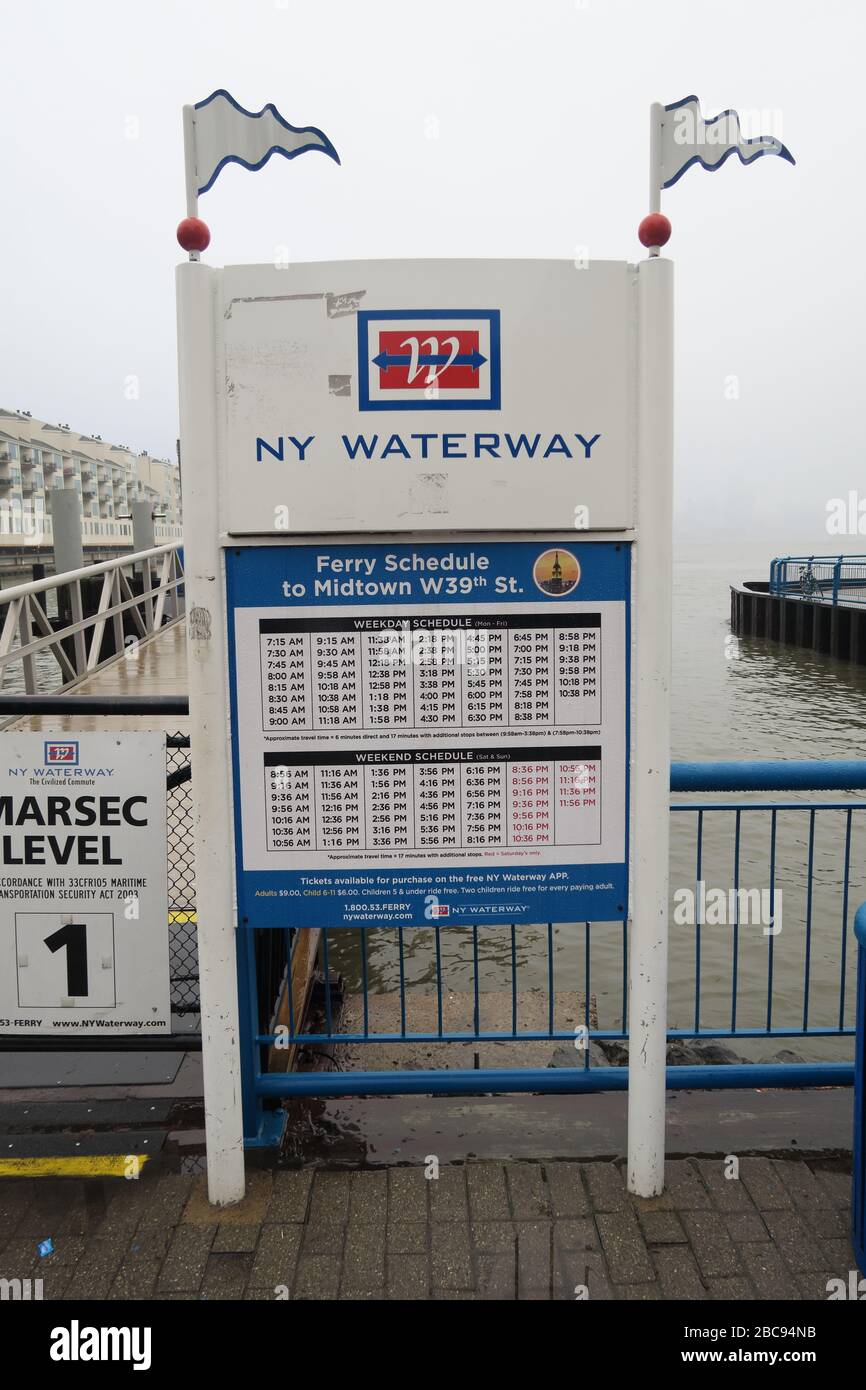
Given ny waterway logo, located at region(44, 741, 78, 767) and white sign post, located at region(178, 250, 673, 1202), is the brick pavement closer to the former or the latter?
white sign post, located at region(178, 250, 673, 1202)

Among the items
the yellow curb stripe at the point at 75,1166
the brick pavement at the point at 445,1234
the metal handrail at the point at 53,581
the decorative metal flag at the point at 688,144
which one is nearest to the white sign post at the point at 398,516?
the brick pavement at the point at 445,1234

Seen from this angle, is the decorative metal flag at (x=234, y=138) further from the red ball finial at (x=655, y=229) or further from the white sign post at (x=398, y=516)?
the red ball finial at (x=655, y=229)

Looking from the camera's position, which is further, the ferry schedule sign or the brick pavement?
the ferry schedule sign

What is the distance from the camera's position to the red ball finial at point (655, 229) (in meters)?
3.03

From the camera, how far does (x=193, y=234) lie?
2.99 m

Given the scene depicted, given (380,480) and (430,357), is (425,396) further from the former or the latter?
(380,480)

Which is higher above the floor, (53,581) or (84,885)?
(53,581)

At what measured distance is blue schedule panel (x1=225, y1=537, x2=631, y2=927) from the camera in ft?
10.6

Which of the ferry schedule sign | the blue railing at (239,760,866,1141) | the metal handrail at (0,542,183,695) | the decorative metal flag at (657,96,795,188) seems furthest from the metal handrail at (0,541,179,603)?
the decorative metal flag at (657,96,795,188)

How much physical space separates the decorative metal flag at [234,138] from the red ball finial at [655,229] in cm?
99

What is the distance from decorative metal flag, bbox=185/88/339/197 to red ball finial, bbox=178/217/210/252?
0.33 ft

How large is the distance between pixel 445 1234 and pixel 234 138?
3554 millimetres

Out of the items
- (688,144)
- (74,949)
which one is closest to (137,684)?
(74,949)
